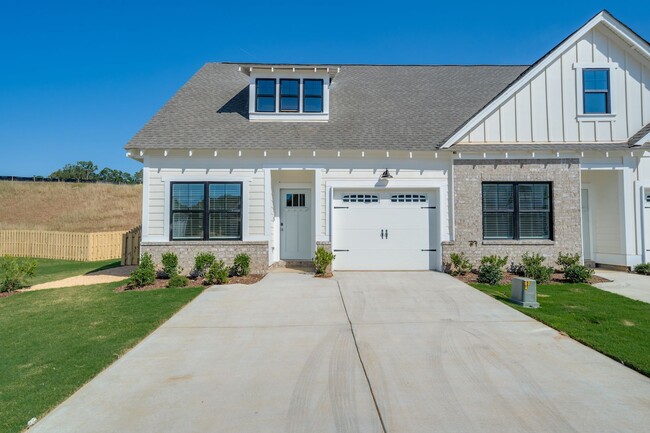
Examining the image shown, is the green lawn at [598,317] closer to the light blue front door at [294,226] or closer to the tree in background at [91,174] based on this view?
the light blue front door at [294,226]

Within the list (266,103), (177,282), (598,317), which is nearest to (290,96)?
(266,103)

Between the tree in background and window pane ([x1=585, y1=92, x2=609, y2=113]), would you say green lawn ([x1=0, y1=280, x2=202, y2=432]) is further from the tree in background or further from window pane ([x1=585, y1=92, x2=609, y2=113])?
the tree in background

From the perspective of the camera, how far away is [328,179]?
11.2m

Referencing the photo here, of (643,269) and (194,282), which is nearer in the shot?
(194,282)

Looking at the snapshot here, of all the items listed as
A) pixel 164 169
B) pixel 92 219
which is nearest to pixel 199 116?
pixel 164 169

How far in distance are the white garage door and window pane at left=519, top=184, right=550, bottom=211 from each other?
2.60 meters

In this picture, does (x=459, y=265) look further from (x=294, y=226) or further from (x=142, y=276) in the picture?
(x=142, y=276)

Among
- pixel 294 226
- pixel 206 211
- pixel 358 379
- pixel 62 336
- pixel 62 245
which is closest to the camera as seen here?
pixel 358 379

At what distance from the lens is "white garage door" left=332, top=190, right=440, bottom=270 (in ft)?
37.0

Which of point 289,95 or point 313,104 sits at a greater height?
point 289,95

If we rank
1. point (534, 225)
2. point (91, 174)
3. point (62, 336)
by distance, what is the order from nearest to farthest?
1. point (62, 336)
2. point (534, 225)
3. point (91, 174)

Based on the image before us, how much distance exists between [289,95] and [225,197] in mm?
4171

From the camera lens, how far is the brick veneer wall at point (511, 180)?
430 inches

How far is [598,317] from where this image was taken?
6445 millimetres
